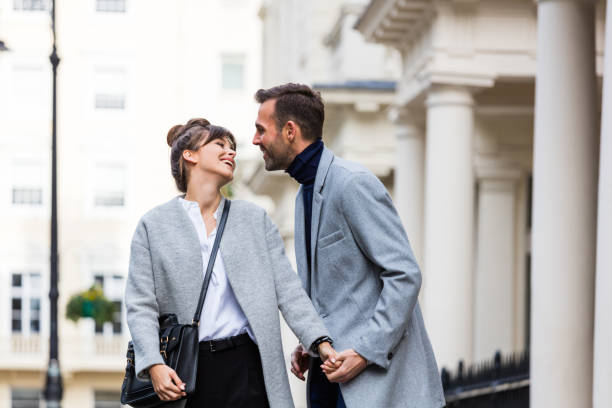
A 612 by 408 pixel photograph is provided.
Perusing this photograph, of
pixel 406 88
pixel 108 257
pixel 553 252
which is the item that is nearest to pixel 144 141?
pixel 108 257

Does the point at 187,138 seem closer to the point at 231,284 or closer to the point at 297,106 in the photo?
the point at 297,106

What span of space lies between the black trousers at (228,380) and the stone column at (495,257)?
13.8m

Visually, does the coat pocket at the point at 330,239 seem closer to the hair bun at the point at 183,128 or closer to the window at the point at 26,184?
the hair bun at the point at 183,128

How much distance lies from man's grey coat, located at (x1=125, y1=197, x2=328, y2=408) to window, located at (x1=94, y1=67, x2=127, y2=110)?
43.5 meters

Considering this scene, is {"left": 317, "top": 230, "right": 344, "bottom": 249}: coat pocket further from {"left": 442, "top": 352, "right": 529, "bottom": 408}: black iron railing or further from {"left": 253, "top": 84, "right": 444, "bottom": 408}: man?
{"left": 442, "top": 352, "right": 529, "bottom": 408}: black iron railing

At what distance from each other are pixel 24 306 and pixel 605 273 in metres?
41.4

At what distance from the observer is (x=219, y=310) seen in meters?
4.84

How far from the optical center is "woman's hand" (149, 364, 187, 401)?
15.1ft

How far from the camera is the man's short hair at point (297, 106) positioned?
16.0 feet

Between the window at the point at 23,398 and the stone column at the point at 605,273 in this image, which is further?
the window at the point at 23,398

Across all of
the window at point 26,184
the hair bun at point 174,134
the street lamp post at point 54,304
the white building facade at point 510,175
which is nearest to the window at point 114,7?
the window at point 26,184

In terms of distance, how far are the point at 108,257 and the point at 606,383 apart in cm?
4128

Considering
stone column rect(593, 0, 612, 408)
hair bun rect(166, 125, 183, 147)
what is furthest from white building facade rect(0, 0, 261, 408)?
hair bun rect(166, 125, 183, 147)

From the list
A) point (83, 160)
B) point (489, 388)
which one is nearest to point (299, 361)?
point (489, 388)
